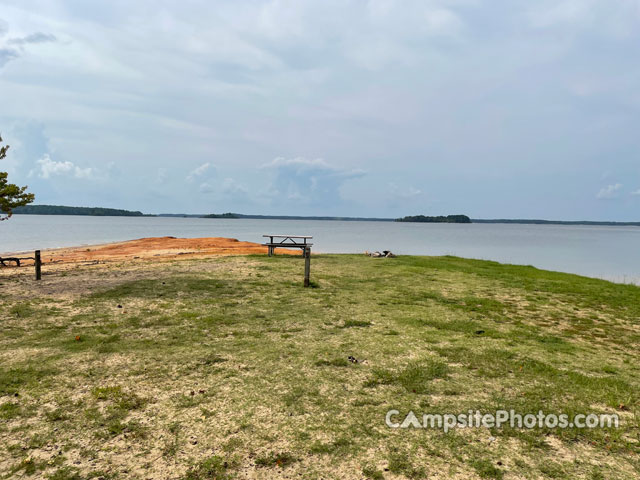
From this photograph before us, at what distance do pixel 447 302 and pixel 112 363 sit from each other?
9746 millimetres

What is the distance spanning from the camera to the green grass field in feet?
13.5

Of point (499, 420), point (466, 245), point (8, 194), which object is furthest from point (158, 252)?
point (466, 245)

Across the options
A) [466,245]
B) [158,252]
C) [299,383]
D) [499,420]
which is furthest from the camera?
[466,245]

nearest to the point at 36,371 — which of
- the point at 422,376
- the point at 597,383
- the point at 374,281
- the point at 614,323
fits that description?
the point at 422,376

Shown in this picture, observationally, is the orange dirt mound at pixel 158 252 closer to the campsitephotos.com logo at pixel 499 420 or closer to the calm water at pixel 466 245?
the calm water at pixel 466 245

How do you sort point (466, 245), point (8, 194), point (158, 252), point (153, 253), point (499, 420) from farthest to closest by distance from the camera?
1. point (466, 245)
2. point (158, 252)
3. point (153, 253)
4. point (8, 194)
5. point (499, 420)

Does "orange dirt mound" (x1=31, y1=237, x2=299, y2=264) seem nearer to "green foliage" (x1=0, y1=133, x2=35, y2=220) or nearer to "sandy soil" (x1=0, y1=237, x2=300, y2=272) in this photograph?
"sandy soil" (x1=0, y1=237, x2=300, y2=272)

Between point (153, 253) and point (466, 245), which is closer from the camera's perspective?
point (153, 253)

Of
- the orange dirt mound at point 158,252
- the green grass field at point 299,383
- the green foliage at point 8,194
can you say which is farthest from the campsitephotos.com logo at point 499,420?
the orange dirt mound at point 158,252

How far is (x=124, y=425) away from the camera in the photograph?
4719mm

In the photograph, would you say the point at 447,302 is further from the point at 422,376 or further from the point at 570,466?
the point at 570,466

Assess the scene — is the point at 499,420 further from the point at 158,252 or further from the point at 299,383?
the point at 158,252

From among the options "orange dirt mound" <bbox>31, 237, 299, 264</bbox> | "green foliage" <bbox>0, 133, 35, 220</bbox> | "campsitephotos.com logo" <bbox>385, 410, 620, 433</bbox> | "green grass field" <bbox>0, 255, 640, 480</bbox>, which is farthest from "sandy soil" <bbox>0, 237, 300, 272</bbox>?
"campsitephotos.com logo" <bbox>385, 410, 620, 433</bbox>

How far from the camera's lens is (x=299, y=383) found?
19.5ft
